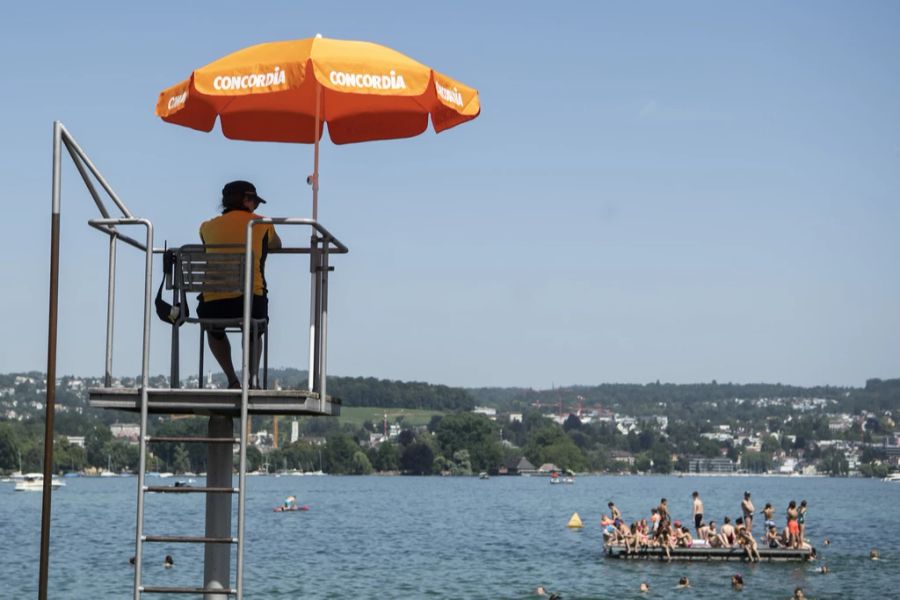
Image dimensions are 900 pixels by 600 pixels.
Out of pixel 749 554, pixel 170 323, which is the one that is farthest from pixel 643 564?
pixel 170 323

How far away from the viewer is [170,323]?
11219mm

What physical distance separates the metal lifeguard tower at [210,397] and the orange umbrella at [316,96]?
48.4 inches

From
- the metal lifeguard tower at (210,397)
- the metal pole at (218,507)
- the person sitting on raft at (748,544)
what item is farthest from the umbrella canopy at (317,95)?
the person sitting on raft at (748,544)

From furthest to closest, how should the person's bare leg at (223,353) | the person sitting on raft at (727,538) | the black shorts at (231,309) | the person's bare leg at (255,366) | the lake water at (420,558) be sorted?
the person sitting on raft at (727,538)
the lake water at (420,558)
the person's bare leg at (223,353)
the black shorts at (231,309)
the person's bare leg at (255,366)

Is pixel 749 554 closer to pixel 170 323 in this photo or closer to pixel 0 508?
pixel 170 323

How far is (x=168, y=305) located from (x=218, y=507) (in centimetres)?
167

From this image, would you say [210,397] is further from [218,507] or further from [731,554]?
[731,554]

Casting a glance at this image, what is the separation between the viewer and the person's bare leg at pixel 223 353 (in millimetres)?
11414

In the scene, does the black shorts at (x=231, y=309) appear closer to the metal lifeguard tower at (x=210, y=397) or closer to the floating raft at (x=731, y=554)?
the metal lifeguard tower at (x=210, y=397)

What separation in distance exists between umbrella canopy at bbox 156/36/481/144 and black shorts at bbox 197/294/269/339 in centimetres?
166

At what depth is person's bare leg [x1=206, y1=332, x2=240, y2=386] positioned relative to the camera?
11414 mm

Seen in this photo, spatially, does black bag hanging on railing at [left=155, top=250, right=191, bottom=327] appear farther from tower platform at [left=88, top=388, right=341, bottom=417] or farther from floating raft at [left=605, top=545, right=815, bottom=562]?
floating raft at [left=605, top=545, right=815, bottom=562]

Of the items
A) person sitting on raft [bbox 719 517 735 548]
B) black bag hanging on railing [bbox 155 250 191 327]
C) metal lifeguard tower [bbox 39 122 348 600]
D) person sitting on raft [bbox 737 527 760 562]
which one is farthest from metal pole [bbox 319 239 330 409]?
person sitting on raft [bbox 719 517 735 548]

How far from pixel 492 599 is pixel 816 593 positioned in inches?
449
